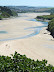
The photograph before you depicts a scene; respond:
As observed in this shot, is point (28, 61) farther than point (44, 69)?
Yes

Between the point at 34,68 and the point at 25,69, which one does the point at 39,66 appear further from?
the point at 25,69

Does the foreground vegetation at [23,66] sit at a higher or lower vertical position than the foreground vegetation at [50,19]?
higher

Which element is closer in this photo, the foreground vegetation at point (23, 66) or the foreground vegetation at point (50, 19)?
the foreground vegetation at point (23, 66)

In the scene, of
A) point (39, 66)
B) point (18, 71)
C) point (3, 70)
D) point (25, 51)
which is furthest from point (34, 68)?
point (25, 51)

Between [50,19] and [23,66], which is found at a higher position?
[23,66]

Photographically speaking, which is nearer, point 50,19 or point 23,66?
point 23,66

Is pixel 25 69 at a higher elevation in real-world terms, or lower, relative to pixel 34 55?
higher

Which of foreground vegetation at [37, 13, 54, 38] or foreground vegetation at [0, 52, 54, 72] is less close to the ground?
foreground vegetation at [0, 52, 54, 72]

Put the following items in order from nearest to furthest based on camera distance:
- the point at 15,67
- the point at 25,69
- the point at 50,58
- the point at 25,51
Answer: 1. the point at 25,69
2. the point at 15,67
3. the point at 50,58
4. the point at 25,51

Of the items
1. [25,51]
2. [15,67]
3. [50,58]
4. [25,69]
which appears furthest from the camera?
[25,51]

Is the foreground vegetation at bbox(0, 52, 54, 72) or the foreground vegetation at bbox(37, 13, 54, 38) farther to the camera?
the foreground vegetation at bbox(37, 13, 54, 38)
